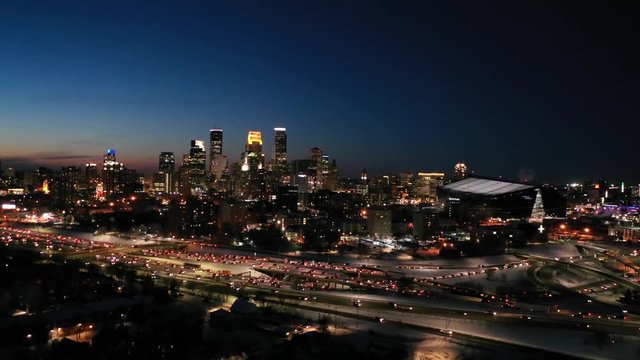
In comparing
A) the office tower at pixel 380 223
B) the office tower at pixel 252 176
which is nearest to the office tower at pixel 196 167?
the office tower at pixel 252 176

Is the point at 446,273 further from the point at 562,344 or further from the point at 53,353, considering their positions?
the point at 53,353

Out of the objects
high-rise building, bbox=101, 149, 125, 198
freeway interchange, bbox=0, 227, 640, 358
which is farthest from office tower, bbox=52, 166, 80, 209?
freeway interchange, bbox=0, 227, 640, 358

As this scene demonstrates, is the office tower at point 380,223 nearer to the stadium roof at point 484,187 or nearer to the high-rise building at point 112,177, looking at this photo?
the stadium roof at point 484,187

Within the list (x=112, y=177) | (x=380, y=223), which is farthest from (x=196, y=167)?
(x=380, y=223)

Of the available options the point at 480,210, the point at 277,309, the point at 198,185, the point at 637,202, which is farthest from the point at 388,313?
the point at 198,185

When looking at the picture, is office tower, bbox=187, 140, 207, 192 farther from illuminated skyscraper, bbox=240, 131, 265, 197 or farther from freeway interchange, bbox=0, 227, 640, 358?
freeway interchange, bbox=0, 227, 640, 358

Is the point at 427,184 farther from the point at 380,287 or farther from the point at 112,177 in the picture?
the point at 380,287
